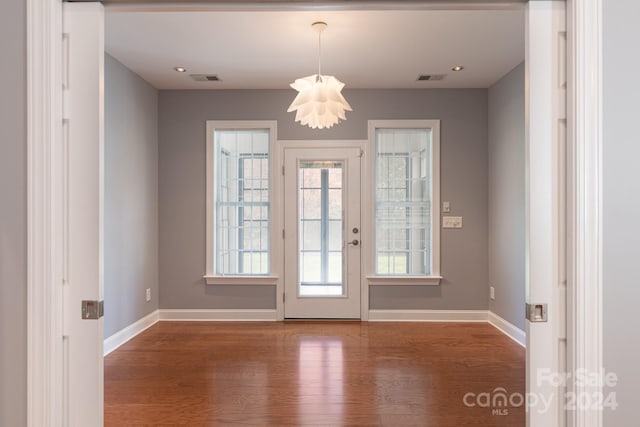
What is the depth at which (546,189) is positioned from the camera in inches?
52.9

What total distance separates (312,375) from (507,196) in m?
2.67

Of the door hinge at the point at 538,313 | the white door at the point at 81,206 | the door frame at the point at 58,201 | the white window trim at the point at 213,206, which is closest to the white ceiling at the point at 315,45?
the white window trim at the point at 213,206

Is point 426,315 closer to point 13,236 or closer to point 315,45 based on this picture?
point 315,45

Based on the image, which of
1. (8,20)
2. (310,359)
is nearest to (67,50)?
(8,20)

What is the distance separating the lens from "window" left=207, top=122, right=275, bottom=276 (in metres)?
4.58

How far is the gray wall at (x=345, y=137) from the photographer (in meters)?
4.50

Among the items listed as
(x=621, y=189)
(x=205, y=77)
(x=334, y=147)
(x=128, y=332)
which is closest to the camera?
(x=621, y=189)

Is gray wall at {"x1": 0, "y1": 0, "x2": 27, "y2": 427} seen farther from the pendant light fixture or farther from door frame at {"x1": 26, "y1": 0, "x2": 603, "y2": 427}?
the pendant light fixture

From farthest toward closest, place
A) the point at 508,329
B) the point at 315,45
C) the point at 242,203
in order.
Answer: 1. the point at 242,203
2. the point at 508,329
3. the point at 315,45

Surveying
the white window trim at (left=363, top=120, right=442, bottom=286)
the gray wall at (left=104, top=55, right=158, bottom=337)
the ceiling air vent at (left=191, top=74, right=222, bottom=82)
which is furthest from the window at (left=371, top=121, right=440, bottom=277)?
the gray wall at (left=104, top=55, right=158, bottom=337)

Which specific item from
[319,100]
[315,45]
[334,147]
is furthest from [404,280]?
[315,45]

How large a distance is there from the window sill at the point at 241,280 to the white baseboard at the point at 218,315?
335mm

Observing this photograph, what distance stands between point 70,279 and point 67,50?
0.81 metres

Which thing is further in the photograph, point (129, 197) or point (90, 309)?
point (129, 197)
